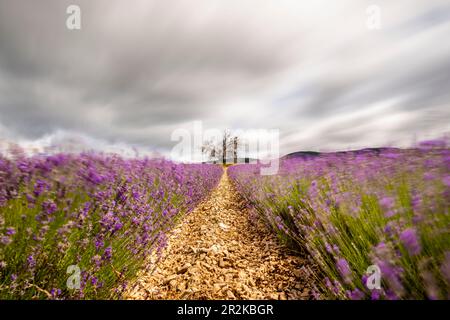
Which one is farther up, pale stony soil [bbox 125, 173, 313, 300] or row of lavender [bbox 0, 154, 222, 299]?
row of lavender [bbox 0, 154, 222, 299]

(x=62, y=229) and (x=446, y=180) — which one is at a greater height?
(x=446, y=180)

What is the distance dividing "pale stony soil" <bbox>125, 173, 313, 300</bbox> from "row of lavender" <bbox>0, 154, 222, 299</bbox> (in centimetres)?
31

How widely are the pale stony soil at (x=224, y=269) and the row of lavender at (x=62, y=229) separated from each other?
0.31 metres

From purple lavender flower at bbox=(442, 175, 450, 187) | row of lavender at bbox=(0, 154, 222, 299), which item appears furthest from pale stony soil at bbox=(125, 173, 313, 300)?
purple lavender flower at bbox=(442, 175, 450, 187)

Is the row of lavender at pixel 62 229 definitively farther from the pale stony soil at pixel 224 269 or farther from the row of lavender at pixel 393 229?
the row of lavender at pixel 393 229

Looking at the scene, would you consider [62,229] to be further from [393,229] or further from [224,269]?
[393,229]

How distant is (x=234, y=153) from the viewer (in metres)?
45.8

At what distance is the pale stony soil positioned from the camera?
1785mm

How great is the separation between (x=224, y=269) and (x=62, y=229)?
156 cm

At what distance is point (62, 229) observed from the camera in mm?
1212

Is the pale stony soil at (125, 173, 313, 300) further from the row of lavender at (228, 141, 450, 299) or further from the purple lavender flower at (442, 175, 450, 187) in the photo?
the purple lavender flower at (442, 175, 450, 187)

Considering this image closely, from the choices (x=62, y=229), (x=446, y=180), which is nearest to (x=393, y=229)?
(x=446, y=180)

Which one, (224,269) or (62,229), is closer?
(62,229)
